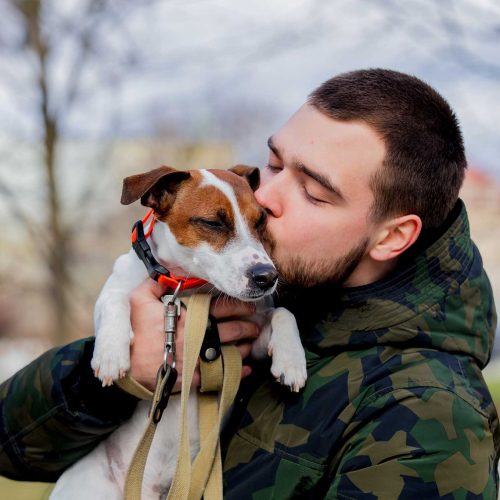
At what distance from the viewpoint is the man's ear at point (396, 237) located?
7.61ft

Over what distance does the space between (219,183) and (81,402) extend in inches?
39.9

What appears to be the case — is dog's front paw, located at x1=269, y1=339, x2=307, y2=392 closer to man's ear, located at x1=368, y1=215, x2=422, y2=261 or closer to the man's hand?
the man's hand

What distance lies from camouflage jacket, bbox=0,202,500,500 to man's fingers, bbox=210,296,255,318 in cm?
21

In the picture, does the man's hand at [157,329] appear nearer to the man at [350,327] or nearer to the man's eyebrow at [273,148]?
the man at [350,327]

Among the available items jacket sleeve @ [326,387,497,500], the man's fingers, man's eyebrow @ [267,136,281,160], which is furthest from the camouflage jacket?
man's eyebrow @ [267,136,281,160]

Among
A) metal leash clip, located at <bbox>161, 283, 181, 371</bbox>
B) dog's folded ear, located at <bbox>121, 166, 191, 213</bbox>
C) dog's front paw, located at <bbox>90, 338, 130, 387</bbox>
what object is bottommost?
dog's front paw, located at <bbox>90, 338, 130, 387</bbox>

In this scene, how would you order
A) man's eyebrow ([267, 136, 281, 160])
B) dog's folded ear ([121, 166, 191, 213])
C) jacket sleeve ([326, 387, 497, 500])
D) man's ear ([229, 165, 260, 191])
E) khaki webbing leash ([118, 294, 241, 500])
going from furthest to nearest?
man's ear ([229, 165, 260, 191]) < dog's folded ear ([121, 166, 191, 213]) < man's eyebrow ([267, 136, 281, 160]) < khaki webbing leash ([118, 294, 241, 500]) < jacket sleeve ([326, 387, 497, 500])

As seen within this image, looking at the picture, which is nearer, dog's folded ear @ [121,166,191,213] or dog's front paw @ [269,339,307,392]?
dog's front paw @ [269,339,307,392]

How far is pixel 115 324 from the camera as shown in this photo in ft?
7.72

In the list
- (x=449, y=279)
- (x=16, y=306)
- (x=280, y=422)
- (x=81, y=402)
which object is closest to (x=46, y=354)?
(x=81, y=402)

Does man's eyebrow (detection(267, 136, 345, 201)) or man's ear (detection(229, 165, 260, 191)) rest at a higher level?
man's eyebrow (detection(267, 136, 345, 201))

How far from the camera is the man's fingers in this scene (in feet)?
8.01

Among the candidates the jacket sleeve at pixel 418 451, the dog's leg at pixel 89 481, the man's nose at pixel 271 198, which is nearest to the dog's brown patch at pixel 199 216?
the man's nose at pixel 271 198

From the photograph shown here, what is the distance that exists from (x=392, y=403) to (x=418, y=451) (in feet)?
0.51
